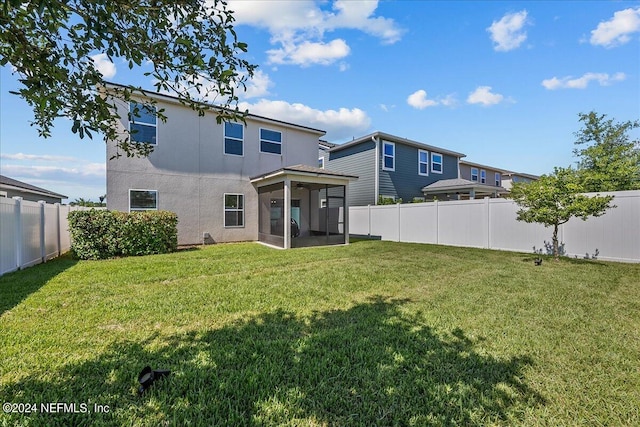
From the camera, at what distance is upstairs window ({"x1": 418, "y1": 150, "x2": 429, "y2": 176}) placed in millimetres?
19203

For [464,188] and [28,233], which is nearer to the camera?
[28,233]

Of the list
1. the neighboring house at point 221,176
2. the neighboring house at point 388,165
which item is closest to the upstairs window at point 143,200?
the neighboring house at point 221,176

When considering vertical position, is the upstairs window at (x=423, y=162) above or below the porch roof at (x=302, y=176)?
above

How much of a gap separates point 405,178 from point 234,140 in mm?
10940

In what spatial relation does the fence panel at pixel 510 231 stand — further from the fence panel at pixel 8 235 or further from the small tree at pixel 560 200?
the fence panel at pixel 8 235

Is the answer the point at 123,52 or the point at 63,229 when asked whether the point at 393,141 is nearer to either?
the point at 63,229

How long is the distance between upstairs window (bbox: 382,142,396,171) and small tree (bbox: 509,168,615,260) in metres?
9.34

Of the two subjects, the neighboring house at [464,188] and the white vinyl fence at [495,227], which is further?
the neighboring house at [464,188]

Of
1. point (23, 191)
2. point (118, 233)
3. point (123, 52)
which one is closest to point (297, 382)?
point (123, 52)

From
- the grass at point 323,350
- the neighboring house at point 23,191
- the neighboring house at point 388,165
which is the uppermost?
the neighboring house at point 388,165

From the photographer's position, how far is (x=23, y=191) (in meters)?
15.7

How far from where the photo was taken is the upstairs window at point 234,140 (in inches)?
518

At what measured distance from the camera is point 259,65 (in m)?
2.98

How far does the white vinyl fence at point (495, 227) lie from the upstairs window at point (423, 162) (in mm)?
5907
